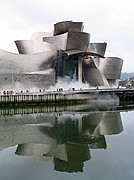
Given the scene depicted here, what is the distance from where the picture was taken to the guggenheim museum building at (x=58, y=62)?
2939 cm

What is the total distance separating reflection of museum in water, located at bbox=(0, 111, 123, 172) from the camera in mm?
8828

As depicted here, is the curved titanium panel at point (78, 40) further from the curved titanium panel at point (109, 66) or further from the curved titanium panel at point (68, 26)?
the curved titanium panel at point (109, 66)

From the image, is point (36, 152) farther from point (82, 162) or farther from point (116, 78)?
point (116, 78)

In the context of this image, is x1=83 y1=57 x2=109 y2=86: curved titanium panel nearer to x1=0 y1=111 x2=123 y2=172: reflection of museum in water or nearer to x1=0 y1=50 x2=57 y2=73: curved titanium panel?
x1=0 y1=50 x2=57 y2=73: curved titanium panel

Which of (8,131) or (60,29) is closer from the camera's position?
(8,131)

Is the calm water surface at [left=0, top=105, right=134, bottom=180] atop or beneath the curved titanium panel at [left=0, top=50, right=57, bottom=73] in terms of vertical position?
atop

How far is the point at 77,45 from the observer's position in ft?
103

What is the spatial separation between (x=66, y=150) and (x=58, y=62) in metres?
23.9

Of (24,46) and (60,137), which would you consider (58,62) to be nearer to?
(24,46)

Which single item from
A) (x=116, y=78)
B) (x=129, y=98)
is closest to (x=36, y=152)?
(x=129, y=98)

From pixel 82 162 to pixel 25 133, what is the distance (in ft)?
16.0

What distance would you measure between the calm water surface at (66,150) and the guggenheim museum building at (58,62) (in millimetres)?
13772

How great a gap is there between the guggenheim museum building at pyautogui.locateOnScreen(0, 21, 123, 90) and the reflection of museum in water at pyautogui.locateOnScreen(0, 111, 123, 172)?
12780 mm

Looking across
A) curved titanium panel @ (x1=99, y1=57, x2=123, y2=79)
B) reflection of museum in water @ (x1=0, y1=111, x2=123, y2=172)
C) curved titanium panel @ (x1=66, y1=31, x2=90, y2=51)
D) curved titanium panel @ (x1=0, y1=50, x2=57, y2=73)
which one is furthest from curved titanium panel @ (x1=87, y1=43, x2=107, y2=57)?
reflection of museum in water @ (x1=0, y1=111, x2=123, y2=172)
